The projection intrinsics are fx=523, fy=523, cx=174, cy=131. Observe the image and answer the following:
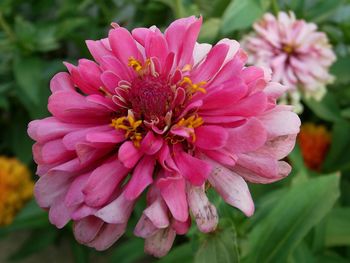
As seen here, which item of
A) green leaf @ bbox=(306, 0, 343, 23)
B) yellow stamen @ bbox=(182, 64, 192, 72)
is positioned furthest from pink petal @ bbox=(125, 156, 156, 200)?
green leaf @ bbox=(306, 0, 343, 23)

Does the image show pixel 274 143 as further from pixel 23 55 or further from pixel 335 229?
pixel 23 55

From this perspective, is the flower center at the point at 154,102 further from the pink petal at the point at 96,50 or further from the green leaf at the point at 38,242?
the green leaf at the point at 38,242

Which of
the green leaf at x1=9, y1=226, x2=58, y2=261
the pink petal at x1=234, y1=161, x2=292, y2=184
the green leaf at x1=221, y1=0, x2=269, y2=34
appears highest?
the pink petal at x1=234, y1=161, x2=292, y2=184

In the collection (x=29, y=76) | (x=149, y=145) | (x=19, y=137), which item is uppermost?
(x=149, y=145)

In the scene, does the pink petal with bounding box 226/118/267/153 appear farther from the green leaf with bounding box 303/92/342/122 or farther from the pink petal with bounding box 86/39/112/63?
the green leaf with bounding box 303/92/342/122

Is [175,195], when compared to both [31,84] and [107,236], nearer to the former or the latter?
[107,236]

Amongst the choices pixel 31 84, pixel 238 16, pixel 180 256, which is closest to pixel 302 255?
pixel 180 256
